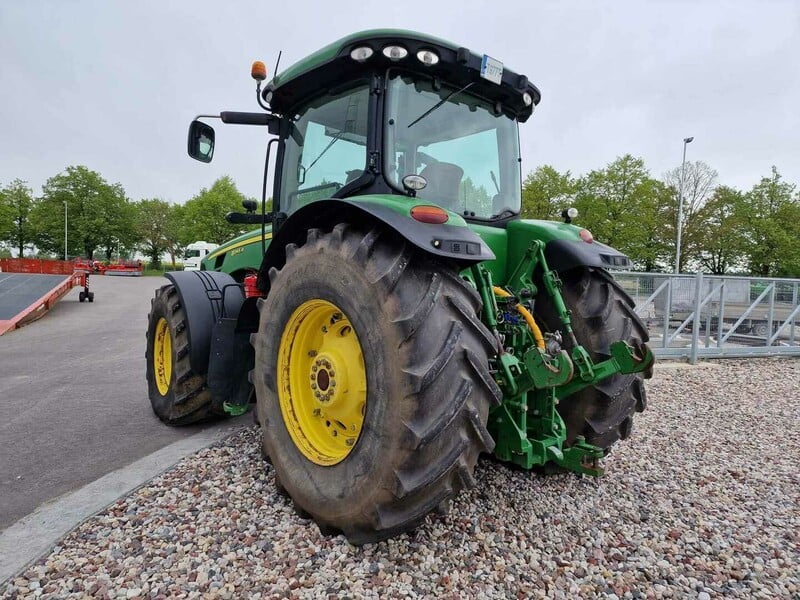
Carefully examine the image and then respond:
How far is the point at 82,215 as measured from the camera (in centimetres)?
4819

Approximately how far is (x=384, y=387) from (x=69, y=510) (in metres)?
1.84

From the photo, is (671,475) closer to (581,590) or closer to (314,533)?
(581,590)

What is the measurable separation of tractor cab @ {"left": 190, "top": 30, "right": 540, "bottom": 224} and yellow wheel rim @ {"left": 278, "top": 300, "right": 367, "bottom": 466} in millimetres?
696

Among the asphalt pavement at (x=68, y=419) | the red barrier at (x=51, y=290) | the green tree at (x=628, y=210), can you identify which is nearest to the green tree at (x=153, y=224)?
the red barrier at (x=51, y=290)

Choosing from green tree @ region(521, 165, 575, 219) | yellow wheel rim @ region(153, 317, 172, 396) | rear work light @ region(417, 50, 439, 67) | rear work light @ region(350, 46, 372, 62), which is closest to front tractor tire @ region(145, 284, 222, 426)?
yellow wheel rim @ region(153, 317, 172, 396)

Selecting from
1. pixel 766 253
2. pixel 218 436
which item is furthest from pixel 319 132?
pixel 766 253

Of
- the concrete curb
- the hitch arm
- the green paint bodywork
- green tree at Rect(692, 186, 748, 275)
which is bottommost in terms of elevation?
the concrete curb

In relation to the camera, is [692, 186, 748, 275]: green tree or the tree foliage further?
the tree foliage

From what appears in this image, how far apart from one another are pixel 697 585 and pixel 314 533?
5.39ft

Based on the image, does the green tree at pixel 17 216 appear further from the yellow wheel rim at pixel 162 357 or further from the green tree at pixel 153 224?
the yellow wheel rim at pixel 162 357

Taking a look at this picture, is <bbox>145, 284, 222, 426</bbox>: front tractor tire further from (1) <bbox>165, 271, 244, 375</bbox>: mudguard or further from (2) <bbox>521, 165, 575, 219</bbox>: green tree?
(2) <bbox>521, 165, 575, 219</bbox>: green tree

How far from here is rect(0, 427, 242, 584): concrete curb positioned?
82.6 inches

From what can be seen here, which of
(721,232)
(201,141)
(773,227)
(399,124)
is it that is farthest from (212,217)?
(399,124)

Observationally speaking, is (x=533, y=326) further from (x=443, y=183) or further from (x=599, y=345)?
(x=443, y=183)
